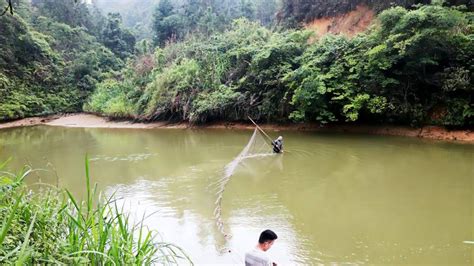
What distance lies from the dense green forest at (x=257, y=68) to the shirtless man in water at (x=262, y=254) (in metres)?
10.8

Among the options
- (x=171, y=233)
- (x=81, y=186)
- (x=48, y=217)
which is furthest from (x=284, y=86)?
(x=48, y=217)

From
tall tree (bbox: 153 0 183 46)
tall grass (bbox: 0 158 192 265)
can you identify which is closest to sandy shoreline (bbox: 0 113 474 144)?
tall tree (bbox: 153 0 183 46)

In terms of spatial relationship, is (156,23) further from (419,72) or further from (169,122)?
(419,72)

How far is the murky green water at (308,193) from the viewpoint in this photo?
18.5ft

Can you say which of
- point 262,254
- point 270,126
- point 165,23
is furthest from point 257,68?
point 165,23

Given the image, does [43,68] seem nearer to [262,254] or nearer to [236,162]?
[236,162]

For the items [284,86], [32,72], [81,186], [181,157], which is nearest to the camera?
[81,186]

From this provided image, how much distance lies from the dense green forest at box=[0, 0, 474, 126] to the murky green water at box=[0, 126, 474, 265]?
1748 millimetres

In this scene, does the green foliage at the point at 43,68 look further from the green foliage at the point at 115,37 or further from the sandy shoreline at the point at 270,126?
the green foliage at the point at 115,37

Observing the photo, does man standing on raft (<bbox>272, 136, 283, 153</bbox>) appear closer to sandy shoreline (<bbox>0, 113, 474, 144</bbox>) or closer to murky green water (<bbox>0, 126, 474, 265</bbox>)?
murky green water (<bbox>0, 126, 474, 265</bbox>)

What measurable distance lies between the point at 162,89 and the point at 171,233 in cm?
1550

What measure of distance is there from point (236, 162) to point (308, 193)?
10.8ft

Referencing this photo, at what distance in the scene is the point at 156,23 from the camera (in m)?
33.8

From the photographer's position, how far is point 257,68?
59.5 ft
